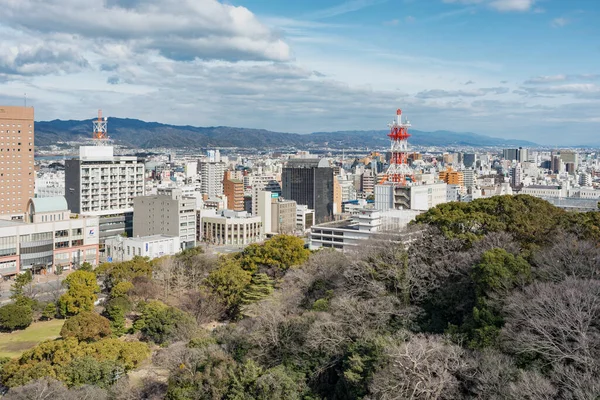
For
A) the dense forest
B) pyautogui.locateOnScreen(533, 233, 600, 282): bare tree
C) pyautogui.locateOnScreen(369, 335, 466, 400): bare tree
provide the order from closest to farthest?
pyautogui.locateOnScreen(369, 335, 466, 400): bare tree → the dense forest → pyautogui.locateOnScreen(533, 233, 600, 282): bare tree

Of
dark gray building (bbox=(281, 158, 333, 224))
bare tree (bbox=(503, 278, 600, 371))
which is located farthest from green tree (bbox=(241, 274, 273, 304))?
dark gray building (bbox=(281, 158, 333, 224))

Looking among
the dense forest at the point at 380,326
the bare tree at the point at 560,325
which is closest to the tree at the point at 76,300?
the dense forest at the point at 380,326

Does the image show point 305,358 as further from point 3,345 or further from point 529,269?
point 3,345

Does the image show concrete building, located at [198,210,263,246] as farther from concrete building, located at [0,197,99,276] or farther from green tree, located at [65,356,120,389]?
green tree, located at [65,356,120,389]

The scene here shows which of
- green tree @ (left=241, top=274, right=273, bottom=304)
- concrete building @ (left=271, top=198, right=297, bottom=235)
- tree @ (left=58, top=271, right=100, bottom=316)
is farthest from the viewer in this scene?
concrete building @ (left=271, top=198, right=297, bottom=235)

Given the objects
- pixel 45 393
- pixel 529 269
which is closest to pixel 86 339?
pixel 45 393

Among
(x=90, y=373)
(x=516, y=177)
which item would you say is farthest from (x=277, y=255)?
(x=516, y=177)
